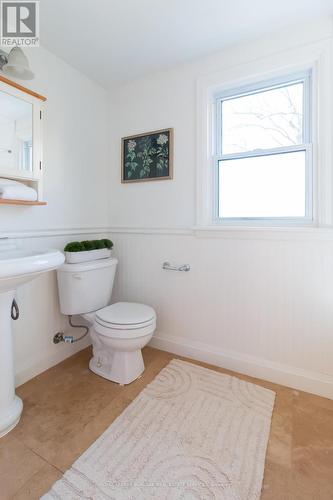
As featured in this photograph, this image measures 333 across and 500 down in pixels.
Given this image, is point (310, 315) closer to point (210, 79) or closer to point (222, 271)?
point (222, 271)

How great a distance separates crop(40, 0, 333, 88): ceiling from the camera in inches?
54.2

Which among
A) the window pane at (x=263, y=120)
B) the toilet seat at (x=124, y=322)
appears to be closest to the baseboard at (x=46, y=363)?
the toilet seat at (x=124, y=322)

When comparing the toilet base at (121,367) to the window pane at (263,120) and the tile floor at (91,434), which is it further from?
the window pane at (263,120)

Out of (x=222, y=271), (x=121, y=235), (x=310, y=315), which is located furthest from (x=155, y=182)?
(x=310, y=315)

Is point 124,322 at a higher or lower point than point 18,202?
lower

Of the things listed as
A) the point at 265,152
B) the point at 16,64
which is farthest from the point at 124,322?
the point at 16,64

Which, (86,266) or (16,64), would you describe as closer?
(16,64)

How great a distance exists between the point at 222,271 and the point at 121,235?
95 centimetres

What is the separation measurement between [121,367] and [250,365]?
87 centimetres

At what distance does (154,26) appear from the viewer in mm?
1529

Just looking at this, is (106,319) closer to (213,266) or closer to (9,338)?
(9,338)

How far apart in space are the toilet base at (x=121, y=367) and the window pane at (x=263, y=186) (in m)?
1.18

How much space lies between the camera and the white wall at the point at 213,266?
1.54 metres

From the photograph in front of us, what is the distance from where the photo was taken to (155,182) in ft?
6.66
